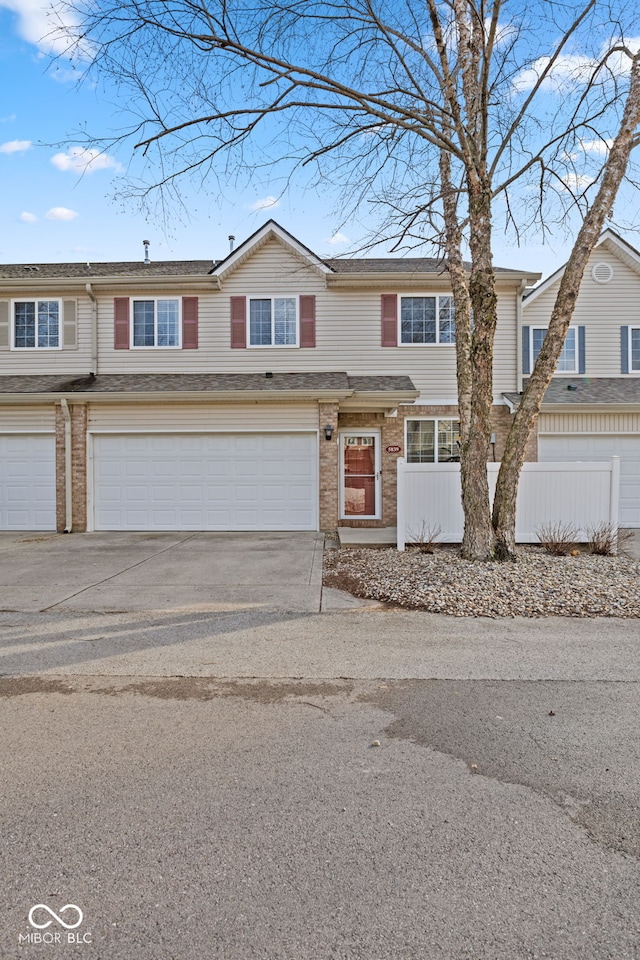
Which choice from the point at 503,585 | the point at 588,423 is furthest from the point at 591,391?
the point at 503,585

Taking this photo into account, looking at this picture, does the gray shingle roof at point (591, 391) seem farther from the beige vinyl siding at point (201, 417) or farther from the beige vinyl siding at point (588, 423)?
the beige vinyl siding at point (201, 417)

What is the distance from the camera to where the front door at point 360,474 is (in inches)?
537

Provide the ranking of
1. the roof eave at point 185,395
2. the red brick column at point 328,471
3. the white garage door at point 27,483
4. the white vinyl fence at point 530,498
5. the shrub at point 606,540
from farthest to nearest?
the white garage door at point 27,483 < the red brick column at point 328,471 < the roof eave at point 185,395 < the white vinyl fence at point 530,498 < the shrub at point 606,540

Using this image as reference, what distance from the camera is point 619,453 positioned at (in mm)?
13812

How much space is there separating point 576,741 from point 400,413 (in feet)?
35.3

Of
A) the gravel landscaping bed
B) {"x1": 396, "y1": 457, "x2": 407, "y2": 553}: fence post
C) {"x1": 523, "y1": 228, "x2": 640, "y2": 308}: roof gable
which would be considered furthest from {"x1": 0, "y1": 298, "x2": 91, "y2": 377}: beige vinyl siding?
{"x1": 523, "y1": 228, "x2": 640, "y2": 308}: roof gable

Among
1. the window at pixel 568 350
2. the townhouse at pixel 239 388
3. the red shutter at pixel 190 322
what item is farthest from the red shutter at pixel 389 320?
the red shutter at pixel 190 322

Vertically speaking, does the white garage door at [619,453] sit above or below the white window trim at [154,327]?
below

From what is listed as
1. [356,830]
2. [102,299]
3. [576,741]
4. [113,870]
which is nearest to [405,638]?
[576,741]

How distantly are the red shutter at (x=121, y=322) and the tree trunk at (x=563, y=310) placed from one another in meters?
9.81

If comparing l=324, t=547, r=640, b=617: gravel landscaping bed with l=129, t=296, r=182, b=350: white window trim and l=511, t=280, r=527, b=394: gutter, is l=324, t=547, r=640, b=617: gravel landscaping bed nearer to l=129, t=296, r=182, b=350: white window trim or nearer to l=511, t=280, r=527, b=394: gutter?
l=511, t=280, r=527, b=394: gutter

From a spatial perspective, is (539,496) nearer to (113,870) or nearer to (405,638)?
(405,638)

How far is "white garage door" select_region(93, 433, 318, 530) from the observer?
42.8 ft

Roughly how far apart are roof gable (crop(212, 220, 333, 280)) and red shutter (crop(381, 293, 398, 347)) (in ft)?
4.88
